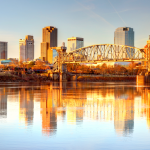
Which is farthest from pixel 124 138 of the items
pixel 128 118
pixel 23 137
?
pixel 128 118

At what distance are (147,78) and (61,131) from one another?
282 ft

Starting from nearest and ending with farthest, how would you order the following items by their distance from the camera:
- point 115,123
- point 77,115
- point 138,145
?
point 138,145, point 115,123, point 77,115

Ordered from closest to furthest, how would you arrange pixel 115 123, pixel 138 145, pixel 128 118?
1. pixel 138 145
2. pixel 115 123
3. pixel 128 118

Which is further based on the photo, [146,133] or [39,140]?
[146,133]

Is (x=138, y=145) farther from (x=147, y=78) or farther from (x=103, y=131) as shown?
(x=147, y=78)

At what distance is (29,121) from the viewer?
15375mm

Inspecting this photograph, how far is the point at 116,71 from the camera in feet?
601

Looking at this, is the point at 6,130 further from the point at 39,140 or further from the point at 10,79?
the point at 10,79

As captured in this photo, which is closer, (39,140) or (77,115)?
(39,140)

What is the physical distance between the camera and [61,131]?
1279cm

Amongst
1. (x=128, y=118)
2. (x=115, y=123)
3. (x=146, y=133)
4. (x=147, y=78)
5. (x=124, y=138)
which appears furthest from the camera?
(x=147, y=78)

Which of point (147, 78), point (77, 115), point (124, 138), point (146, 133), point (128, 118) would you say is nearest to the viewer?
point (124, 138)

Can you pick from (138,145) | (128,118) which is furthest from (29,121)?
(138,145)

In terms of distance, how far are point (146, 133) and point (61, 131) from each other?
12.3 ft
